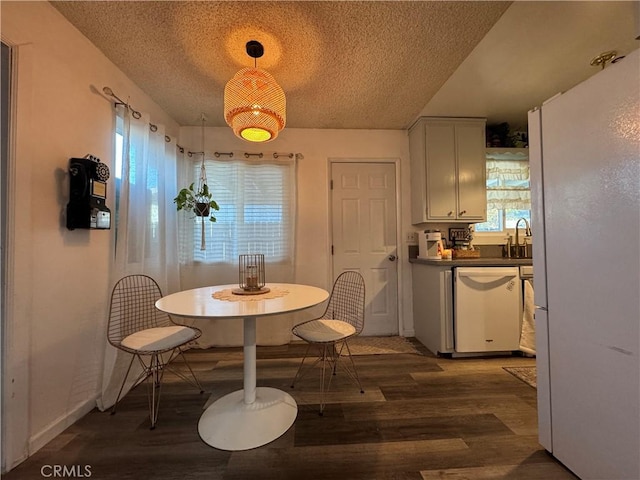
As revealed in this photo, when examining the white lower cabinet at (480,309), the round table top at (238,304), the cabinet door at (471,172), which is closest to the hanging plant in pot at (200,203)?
the round table top at (238,304)

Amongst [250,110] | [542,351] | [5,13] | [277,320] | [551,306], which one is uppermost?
[5,13]

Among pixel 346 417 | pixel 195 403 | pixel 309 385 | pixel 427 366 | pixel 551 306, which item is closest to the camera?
pixel 551 306

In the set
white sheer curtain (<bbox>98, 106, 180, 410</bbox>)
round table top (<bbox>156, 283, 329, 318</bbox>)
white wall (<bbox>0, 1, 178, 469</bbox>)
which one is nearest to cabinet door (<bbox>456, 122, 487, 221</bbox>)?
round table top (<bbox>156, 283, 329, 318</bbox>)

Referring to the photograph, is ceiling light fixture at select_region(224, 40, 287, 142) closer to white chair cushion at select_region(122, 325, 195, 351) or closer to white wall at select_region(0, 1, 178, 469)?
white wall at select_region(0, 1, 178, 469)

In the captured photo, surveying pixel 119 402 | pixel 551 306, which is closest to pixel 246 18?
pixel 551 306

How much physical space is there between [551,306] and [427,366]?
1.31 meters

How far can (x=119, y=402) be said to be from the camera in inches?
70.7

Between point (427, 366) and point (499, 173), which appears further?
→ point (499, 173)

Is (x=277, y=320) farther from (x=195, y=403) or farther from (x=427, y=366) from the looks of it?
(x=427, y=366)

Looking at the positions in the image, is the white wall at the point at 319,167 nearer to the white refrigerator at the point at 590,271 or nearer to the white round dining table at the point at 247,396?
the white round dining table at the point at 247,396

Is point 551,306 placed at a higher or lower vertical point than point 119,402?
higher

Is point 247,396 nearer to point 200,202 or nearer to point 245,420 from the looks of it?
point 245,420

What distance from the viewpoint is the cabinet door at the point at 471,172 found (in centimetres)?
278

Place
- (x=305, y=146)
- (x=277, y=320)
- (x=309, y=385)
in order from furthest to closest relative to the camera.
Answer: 1. (x=305, y=146)
2. (x=277, y=320)
3. (x=309, y=385)
